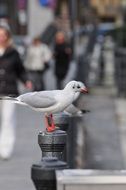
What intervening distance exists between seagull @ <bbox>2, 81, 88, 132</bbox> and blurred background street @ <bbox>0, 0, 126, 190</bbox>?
3388mm

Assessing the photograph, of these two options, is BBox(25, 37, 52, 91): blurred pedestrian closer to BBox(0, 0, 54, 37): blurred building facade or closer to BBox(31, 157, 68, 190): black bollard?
BBox(0, 0, 54, 37): blurred building facade

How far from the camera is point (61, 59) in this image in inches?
1059

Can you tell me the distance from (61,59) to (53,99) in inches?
797

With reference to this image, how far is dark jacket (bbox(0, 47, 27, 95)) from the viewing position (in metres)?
13.2

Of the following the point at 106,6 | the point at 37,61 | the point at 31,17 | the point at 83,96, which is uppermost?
the point at 106,6

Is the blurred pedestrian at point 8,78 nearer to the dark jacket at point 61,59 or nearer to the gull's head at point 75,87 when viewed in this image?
the gull's head at point 75,87

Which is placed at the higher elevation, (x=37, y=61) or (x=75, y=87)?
(x=37, y=61)

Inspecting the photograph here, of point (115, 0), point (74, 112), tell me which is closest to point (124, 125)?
point (74, 112)

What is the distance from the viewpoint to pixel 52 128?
684cm

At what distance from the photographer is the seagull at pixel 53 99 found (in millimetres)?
6629

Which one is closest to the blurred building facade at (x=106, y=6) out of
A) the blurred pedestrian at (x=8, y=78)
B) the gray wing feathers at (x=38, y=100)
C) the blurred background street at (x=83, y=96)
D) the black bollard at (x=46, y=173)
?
the blurred background street at (x=83, y=96)

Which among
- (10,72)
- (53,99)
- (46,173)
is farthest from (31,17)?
(46,173)

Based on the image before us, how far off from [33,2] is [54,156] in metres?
38.2

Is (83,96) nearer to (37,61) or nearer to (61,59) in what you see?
(37,61)
